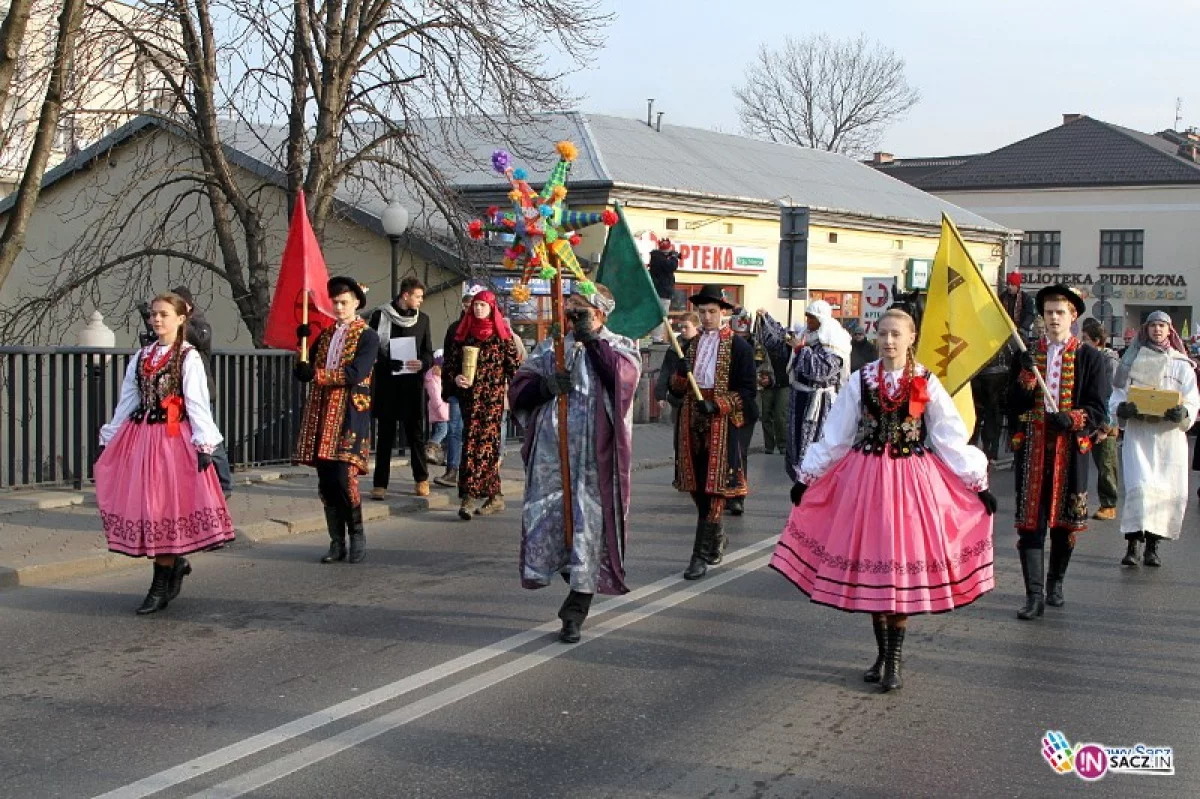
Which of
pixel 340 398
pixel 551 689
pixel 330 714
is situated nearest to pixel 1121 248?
pixel 340 398

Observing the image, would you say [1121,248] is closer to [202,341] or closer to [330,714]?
[202,341]

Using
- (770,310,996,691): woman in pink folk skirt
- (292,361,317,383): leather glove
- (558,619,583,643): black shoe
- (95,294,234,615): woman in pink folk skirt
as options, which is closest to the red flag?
(292,361,317,383): leather glove

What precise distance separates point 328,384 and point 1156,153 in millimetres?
56106

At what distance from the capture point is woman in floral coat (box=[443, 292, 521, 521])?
460 inches

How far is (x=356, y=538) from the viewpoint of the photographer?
31.7 ft

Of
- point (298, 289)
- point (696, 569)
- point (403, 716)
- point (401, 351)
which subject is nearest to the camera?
point (403, 716)

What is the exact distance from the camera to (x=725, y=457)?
9.27m

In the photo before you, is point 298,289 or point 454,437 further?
point 454,437

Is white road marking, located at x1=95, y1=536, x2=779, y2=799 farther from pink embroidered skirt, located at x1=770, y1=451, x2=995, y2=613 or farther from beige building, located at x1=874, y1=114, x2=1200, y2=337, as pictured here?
beige building, located at x1=874, y1=114, x2=1200, y2=337

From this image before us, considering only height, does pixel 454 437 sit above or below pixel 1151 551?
above

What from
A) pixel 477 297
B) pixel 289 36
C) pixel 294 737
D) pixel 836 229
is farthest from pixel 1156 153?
pixel 294 737

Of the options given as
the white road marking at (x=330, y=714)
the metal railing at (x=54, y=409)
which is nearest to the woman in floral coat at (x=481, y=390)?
the metal railing at (x=54, y=409)

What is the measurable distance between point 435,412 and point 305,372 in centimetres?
559

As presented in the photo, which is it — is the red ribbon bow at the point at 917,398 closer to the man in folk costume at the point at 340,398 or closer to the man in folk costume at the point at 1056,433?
the man in folk costume at the point at 1056,433
